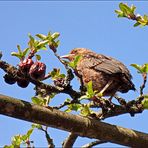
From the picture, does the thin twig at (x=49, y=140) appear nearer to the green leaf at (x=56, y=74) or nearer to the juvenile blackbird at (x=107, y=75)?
the juvenile blackbird at (x=107, y=75)

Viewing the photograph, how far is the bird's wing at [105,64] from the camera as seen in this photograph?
3493 mm

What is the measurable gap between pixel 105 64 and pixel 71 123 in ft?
4.02

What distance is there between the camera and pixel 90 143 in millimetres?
3891

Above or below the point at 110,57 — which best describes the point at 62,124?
below

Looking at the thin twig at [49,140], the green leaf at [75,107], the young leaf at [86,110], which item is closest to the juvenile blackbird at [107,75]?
Answer: the green leaf at [75,107]

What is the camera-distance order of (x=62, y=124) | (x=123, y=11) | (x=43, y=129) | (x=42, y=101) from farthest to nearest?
(x=43, y=129) < (x=123, y=11) < (x=42, y=101) < (x=62, y=124)

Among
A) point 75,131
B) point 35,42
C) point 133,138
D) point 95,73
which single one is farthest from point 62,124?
point 95,73

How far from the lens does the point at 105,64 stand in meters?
3.65

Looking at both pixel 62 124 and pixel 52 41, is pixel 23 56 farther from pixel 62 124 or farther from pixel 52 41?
pixel 62 124

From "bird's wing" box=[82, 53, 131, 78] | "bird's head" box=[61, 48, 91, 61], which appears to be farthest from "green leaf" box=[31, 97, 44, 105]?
"bird's head" box=[61, 48, 91, 61]

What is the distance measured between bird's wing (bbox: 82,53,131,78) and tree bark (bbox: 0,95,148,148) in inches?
31.9

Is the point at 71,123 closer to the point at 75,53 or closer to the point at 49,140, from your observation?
the point at 49,140

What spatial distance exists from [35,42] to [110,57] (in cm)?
113

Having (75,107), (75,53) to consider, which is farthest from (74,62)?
(75,53)
